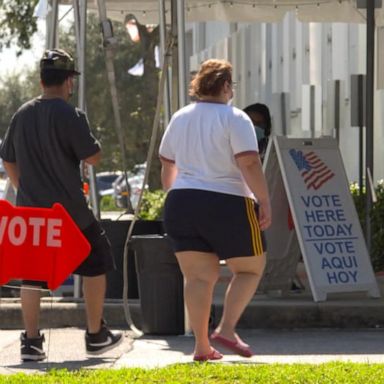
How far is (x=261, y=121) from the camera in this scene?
1308 cm

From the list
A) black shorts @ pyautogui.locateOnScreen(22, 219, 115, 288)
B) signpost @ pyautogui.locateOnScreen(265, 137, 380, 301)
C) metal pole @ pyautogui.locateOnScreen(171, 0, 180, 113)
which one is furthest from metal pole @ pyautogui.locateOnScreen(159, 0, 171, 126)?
black shorts @ pyautogui.locateOnScreen(22, 219, 115, 288)

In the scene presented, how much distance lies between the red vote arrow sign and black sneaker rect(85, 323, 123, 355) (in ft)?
3.18

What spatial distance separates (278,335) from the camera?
1138 cm

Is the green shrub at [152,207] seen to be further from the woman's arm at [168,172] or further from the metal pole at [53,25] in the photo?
the woman's arm at [168,172]

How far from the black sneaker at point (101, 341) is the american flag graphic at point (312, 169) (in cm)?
356

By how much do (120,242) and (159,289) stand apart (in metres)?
1.51

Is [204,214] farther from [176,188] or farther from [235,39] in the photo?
[235,39]

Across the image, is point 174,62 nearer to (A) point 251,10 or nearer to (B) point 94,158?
(B) point 94,158

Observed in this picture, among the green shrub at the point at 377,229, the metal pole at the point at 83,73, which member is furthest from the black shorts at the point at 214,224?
the green shrub at the point at 377,229

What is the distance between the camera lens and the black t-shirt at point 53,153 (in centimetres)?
940

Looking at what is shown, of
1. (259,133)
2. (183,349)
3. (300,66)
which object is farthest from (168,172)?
(300,66)

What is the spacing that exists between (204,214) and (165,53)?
2.91 meters

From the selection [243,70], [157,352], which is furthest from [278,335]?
[243,70]

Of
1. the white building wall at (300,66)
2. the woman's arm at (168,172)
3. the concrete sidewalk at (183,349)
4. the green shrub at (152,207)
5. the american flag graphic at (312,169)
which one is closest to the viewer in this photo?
the woman's arm at (168,172)
